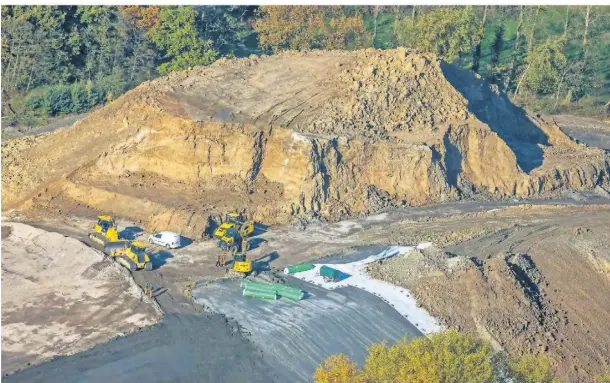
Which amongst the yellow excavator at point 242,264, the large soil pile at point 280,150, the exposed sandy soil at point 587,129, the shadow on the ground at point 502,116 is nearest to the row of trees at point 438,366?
the yellow excavator at point 242,264

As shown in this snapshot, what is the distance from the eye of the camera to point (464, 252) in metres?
43.4

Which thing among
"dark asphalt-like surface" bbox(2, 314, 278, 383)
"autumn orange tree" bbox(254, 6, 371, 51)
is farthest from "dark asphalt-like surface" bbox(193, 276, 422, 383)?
"autumn orange tree" bbox(254, 6, 371, 51)

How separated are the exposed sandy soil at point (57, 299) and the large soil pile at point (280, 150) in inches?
166

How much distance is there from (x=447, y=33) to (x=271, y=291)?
35.2m

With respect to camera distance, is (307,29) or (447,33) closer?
(447,33)

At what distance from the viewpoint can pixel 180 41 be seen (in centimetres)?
6862

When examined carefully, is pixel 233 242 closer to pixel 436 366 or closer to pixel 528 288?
pixel 528 288

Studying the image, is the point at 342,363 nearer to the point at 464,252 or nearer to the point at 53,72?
the point at 464,252

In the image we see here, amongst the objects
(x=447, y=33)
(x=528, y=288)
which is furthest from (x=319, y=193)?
(x=447, y=33)

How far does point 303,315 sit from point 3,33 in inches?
1565

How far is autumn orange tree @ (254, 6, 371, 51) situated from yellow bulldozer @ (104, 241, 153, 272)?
33794mm

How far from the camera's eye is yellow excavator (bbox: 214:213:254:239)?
44969mm

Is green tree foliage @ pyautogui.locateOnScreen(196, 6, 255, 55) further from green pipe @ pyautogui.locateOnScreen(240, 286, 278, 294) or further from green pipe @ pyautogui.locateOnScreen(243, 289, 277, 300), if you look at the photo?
green pipe @ pyautogui.locateOnScreen(243, 289, 277, 300)

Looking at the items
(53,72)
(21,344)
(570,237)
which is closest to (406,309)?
(570,237)
